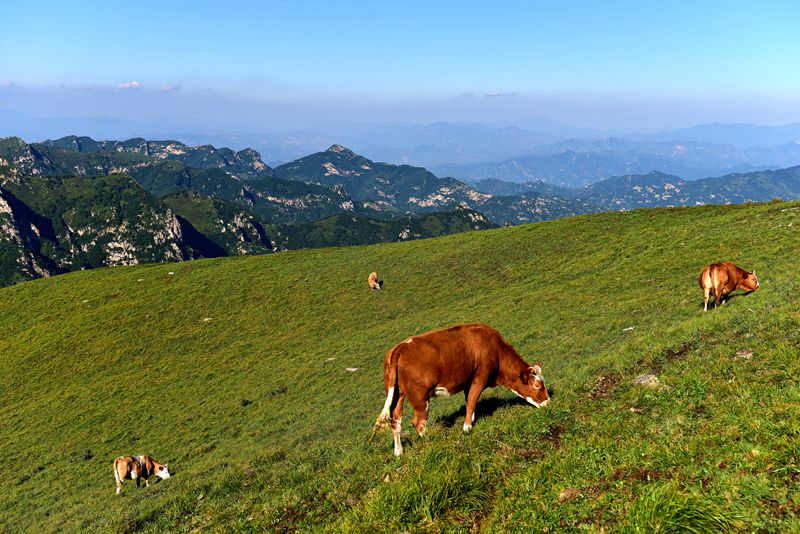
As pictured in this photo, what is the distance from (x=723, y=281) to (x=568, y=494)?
20.6 meters

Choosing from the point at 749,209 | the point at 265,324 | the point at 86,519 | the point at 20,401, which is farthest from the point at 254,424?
the point at 749,209

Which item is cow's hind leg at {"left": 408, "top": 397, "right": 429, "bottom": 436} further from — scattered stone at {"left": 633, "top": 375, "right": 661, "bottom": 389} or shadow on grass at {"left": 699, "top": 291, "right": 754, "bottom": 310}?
shadow on grass at {"left": 699, "top": 291, "right": 754, "bottom": 310}

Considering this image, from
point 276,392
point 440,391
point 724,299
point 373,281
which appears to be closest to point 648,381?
point 440,391

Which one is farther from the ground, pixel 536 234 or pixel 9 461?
pixel 536 234

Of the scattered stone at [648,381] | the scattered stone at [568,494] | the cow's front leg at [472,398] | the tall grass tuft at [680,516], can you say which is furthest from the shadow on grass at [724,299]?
the tall grass tuft at [680,516]

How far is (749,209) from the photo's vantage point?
4644cm

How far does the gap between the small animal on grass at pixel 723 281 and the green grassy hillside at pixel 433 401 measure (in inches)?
→ 29.7

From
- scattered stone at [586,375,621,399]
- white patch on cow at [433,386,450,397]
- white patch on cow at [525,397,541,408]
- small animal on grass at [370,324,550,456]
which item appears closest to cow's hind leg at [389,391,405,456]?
small animal on grass at [370,324,550,456]

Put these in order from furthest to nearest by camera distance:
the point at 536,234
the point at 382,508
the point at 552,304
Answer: the point at 536,234 < the point at 552,304 < the point at 382,508

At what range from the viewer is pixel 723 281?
72.1 feet

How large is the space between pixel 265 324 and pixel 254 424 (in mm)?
21624

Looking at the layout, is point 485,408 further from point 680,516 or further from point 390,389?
point 680,516

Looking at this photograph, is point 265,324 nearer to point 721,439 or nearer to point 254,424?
point 254,424

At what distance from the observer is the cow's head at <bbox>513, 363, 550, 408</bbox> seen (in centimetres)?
1328
